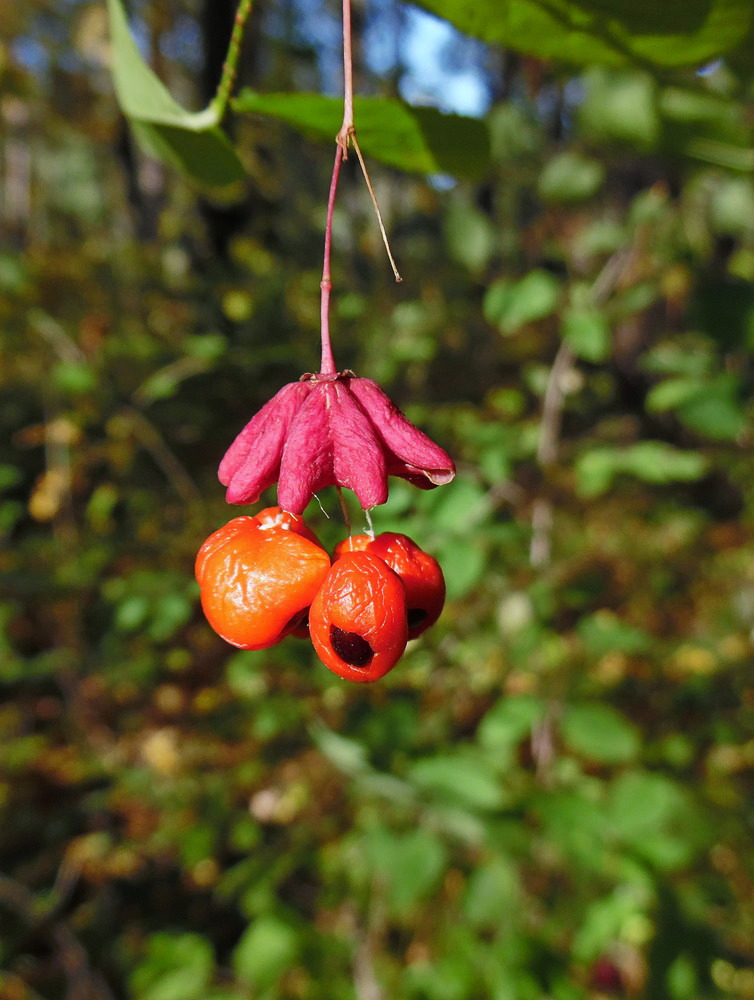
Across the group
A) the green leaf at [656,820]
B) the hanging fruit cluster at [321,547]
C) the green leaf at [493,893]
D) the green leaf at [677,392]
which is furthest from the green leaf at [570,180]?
the green leaf at [493,893]

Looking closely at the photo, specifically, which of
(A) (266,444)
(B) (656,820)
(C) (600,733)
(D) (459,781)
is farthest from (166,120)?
(B) (656,820)

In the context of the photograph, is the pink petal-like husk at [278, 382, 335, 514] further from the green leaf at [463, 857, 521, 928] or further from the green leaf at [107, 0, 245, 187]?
the green leaf at [463, 857, 521, 928]

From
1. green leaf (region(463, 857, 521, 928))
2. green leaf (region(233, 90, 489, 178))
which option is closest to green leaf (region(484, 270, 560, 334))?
green leaf (region(233, 90, 489, 178))

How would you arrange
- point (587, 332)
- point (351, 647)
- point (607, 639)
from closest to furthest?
point (351, 647)
point (587, 332)
point (607, 639)

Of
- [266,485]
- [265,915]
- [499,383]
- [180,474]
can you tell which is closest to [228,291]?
[180,474]

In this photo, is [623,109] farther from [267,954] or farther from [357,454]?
[267,954]

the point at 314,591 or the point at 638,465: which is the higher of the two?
the point at 314,591

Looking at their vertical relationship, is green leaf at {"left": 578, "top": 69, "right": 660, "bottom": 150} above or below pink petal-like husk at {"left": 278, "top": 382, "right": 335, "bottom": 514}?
above

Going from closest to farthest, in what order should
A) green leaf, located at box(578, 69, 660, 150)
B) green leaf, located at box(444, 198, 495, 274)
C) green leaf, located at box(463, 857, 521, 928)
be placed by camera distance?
green leaf, located at box(578, 69, 660, 150) → green leaf, located at box(463, 857, 521, 928) → green leaf, located at box(444, 198, 495, 274)
